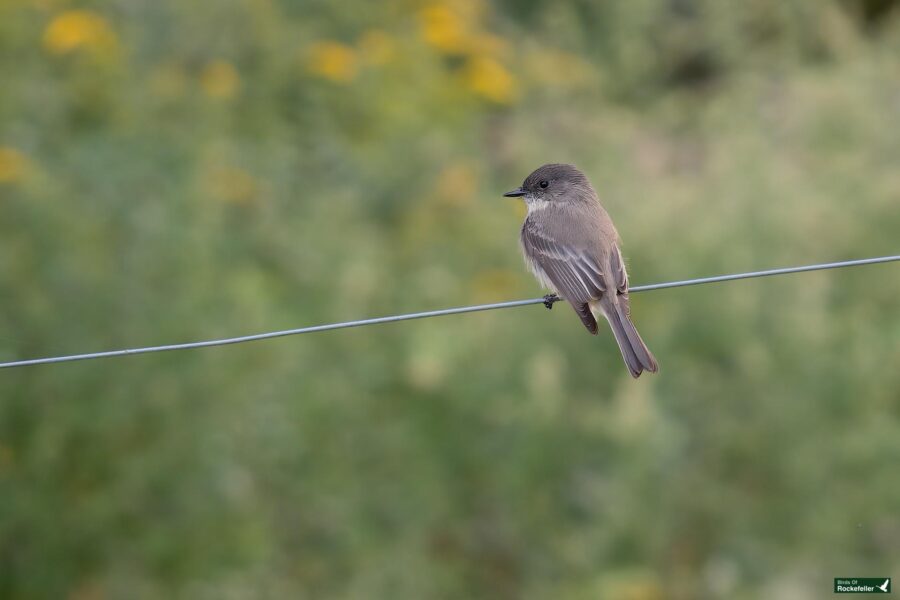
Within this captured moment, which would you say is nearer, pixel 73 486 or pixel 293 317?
pixel 73 486

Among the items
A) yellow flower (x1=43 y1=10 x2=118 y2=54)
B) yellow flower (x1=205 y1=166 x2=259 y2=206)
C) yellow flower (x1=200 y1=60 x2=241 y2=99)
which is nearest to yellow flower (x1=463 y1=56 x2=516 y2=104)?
yellow flower (x1=200 y1=60 x2=241 y2=99)

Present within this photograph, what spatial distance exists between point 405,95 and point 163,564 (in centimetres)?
471

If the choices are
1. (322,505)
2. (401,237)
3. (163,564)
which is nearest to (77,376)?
(163,564)

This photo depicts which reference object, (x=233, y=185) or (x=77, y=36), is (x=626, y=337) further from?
(x=77, y=36)

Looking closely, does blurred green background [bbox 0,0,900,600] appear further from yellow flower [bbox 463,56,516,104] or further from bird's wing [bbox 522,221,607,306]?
bird's wing [bbox 522,221,607,306]

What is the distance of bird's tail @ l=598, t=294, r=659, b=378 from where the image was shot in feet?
18.5

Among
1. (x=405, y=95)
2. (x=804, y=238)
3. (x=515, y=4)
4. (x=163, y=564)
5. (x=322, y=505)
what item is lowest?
(x=163, y=564)

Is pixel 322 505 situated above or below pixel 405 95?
below

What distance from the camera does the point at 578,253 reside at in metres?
6.41

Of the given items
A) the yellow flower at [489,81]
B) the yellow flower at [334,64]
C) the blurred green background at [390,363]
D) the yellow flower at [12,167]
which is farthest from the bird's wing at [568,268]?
the yellow flower at [489,81]

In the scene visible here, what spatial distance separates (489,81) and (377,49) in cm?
92

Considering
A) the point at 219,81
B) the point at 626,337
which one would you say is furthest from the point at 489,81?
the point at 626,337

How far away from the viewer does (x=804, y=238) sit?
8422mm

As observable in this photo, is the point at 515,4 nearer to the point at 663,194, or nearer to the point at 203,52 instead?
the point at 203,52
